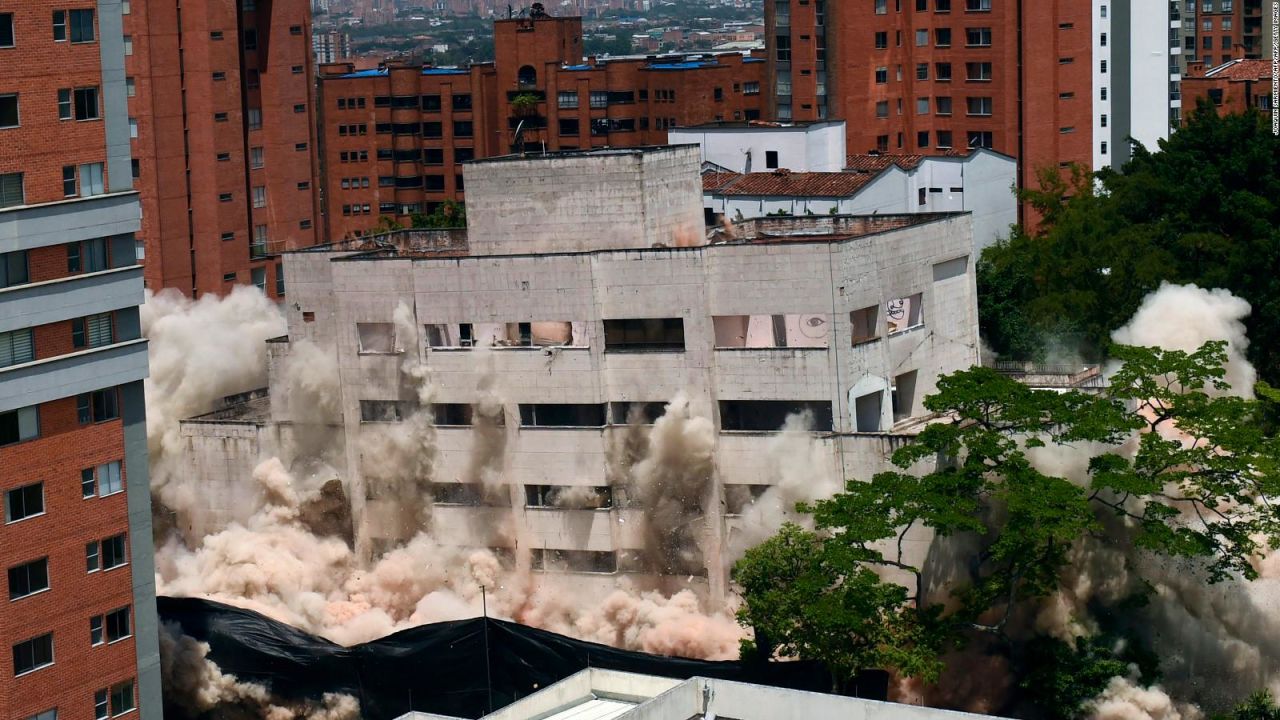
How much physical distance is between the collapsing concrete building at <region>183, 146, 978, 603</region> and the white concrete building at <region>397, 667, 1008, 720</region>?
48.3 ft

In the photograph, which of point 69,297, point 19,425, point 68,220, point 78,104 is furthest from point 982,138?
point 19,425

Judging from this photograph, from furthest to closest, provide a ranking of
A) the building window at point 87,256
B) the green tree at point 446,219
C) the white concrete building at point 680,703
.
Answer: the green tree at point 446,219, the building window at point 87,256, the white concrete building at point 680,703

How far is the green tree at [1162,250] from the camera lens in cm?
7369

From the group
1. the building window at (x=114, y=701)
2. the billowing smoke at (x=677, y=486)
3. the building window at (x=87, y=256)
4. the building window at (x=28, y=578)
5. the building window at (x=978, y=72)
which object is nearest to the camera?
the building window at (x=28, y=578)

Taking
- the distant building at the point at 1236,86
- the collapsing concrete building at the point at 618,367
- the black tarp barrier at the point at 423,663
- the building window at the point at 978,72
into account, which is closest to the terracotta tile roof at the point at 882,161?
the building window at the point at 978,72

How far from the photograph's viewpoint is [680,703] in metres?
41.5

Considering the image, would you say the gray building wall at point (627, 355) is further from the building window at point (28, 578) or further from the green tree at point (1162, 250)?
the building window at point (28, 578)

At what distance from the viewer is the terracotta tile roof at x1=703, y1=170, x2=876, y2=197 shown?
295ft

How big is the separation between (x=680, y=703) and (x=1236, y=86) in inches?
3022

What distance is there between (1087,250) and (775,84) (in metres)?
40.9

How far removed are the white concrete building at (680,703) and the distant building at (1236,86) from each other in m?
70.7

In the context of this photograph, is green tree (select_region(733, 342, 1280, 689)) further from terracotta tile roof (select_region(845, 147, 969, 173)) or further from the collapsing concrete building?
terracotta tile roof (select_region(845, 147, 969, 173))

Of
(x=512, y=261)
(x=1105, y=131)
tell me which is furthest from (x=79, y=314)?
(x=1105, y=131)

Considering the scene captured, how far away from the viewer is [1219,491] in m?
52.1
